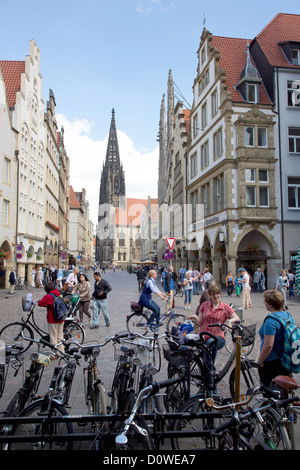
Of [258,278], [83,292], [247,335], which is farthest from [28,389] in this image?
[258,278]

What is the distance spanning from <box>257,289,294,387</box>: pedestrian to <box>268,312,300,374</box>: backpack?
0.04 meters

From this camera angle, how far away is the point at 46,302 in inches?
287

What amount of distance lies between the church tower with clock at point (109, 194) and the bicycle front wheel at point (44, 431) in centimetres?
13649

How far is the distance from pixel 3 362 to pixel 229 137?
23.5 m

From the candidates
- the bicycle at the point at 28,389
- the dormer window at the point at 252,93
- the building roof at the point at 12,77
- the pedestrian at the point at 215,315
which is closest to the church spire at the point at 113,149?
the building roof at the point at 12,77

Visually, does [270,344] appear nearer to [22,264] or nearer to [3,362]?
[3,362]

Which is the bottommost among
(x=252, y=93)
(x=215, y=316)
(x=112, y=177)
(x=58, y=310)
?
(x=58, y=310)

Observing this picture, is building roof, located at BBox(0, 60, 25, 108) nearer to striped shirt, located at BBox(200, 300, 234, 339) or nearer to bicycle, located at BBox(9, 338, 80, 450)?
striped shirt, located at BBox(200, 300, 234, 339)

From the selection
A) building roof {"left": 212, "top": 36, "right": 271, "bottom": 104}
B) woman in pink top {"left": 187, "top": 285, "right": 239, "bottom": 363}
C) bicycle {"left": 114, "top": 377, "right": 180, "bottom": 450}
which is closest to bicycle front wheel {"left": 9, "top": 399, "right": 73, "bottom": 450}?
bicycle {"left": 114, "top": 377, "right": 180, "bottom": 450}

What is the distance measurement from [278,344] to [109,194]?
13655 cm

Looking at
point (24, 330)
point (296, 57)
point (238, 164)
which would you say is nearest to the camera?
point (24, 330)

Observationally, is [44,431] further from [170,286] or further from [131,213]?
[131,213]

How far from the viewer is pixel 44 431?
3.19m

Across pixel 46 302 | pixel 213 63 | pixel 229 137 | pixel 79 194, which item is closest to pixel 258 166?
pixel 229 137
